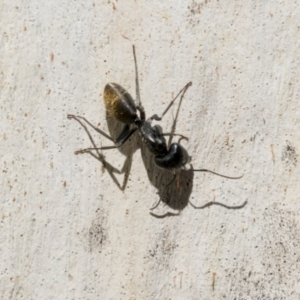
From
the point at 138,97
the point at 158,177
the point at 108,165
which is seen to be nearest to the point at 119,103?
the point at 138,97

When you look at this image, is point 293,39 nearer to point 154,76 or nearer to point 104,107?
point 154,76

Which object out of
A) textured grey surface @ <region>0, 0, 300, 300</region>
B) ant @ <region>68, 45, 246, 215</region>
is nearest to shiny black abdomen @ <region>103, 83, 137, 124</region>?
ant @ <region>68, 45, 246, 215</region>

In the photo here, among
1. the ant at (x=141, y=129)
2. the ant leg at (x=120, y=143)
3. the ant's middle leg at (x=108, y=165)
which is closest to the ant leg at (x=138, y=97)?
the ant at (x=141, y=129)

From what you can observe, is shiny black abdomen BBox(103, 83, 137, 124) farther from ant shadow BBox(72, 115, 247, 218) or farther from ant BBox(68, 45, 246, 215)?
ant shadow BBox(72, 115, 247, 218)

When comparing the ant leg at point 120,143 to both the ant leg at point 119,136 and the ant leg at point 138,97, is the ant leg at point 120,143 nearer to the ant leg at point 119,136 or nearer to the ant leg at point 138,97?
the ant leg at point 119,136

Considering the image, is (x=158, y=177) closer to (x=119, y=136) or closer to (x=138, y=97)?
(x=119, y=136)

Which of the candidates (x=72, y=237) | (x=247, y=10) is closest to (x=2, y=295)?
(x=72, y=237)
